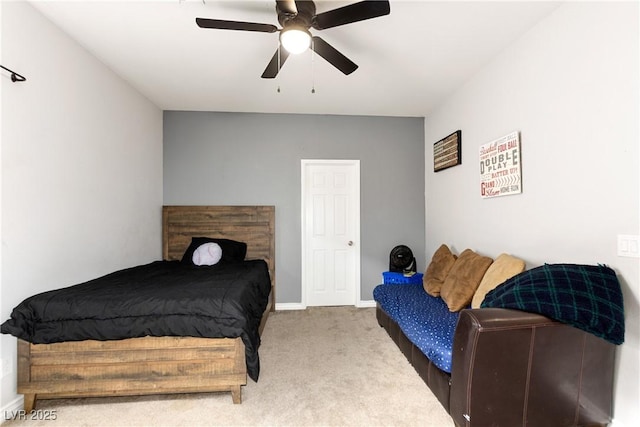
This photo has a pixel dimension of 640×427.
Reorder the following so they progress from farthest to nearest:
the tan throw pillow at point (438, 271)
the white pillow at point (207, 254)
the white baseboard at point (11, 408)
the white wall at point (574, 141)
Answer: the white pillow at point (207, 254)
the tan throw pillow at point (438, 271)
the white baseboard at point (11, 408)
the white wall at point (574, 141)

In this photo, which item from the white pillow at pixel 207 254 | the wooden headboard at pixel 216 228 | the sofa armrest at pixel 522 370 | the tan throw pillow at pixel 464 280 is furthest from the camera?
the wooden headboard at pixel 216 228

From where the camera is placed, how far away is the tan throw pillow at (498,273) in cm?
220

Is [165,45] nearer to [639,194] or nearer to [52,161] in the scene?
[52,161]

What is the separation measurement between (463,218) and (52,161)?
3520 millimetres

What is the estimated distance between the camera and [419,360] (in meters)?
2.17

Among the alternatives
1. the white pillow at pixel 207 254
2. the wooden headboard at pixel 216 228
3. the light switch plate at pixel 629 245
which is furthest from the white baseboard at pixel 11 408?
the light switch plate at pixel 629 245

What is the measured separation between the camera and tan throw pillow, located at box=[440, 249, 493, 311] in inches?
97.0

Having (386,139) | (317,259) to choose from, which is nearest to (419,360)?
(317,259)

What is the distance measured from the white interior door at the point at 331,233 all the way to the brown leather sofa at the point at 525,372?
257 cm

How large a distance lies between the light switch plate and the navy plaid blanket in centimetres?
11

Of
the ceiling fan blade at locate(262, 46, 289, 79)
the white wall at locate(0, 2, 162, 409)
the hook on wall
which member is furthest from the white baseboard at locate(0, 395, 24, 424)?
the ceiling fan blade at locate(262, 46, 289, 79)

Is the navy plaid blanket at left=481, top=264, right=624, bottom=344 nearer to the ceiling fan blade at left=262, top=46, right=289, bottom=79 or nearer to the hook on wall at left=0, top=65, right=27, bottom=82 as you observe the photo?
the ceiling fan blade at left=262, top=46, right=289, bottom=79

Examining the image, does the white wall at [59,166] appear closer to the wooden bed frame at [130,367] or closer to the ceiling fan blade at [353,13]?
the wooden bed frame at [130,367]

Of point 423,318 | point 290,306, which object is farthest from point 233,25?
point 290,306
